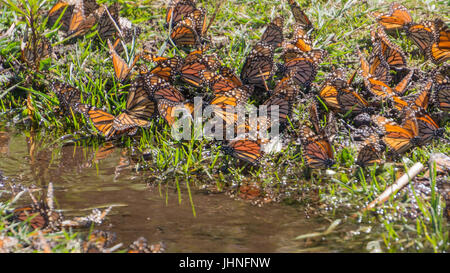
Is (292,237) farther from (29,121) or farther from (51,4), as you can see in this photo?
(51,4)

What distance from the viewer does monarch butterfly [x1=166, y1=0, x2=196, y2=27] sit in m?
4.74

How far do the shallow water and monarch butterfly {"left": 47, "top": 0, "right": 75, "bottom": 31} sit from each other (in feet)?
4.78

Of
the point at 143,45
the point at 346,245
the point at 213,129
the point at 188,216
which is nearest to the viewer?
the point at 346,245

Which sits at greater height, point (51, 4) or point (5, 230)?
point (51, 4)

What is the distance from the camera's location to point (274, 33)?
442 centimetres

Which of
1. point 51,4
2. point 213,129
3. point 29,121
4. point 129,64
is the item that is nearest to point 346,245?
point 213,129

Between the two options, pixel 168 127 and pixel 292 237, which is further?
pixel 168 127

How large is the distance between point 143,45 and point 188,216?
7.40 feet

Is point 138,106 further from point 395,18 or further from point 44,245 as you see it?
point 395,18

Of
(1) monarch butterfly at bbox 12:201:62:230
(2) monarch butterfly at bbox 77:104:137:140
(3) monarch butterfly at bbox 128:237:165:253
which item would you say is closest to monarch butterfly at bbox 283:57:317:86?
(2) monarch butterfly at bbox 77:104:137:140

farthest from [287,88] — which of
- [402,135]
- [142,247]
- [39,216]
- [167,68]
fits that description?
[39,216]

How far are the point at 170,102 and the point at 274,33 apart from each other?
1.10 meters

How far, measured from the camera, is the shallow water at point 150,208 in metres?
2.77

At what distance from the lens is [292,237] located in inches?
110
